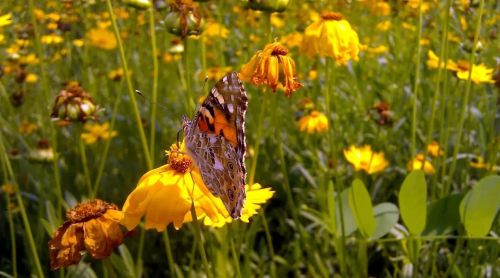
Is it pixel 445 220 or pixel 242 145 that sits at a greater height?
pixel 242 145

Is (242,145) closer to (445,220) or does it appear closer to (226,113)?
(226,113)

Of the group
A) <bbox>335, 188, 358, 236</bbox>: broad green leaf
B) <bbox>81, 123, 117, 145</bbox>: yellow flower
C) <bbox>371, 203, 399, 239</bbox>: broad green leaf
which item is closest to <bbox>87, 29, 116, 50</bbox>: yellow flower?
<bbox>81, 123, 117, 145</bbox>: yellow flower

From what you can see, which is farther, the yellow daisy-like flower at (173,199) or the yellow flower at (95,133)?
the yellow flower at (95,133)

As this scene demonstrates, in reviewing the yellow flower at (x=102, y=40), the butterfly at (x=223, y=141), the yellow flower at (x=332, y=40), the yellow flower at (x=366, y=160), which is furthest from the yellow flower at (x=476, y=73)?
the yellow flower at (x=102, y=40)

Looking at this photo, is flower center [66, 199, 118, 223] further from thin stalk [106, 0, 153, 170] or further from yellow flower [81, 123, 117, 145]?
yellow flower [81, 123, 117, 145]

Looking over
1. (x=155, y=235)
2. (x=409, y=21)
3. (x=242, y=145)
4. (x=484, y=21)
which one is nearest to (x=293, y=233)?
(x=155, y=235)

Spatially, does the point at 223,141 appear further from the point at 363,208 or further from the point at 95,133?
the point at 95,133

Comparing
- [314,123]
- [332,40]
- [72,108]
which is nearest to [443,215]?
[332,40]

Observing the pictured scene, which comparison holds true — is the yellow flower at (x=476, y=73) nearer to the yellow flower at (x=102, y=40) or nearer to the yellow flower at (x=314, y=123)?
the yellow flower at (x=314, y=123)
